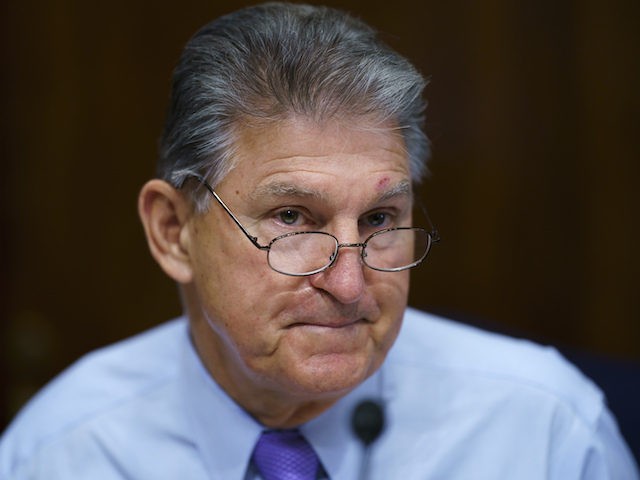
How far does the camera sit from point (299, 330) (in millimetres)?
1342

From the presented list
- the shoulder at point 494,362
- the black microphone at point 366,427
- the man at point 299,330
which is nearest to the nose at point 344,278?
the man at point 299,330

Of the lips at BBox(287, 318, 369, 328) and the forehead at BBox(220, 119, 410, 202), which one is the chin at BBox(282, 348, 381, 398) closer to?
the lips at BBox(287, 318, 369, 328)

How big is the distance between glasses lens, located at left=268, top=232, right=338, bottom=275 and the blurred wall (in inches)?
56.4

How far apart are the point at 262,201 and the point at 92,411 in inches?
23.9

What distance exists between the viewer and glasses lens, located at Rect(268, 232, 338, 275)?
133cm

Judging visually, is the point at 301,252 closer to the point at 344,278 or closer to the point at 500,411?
the point at 344,278

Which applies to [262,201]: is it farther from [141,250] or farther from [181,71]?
[141,250]

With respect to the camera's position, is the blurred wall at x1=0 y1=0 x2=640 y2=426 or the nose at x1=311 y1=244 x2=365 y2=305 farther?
the blurred wall at x1=0 y1=0 x2=640 y2=426

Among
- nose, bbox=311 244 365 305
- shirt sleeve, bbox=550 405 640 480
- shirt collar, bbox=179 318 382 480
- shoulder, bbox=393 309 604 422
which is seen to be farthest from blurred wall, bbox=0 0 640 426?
nose, bbox=311 244 365 305

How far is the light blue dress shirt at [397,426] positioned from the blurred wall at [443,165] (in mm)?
1142

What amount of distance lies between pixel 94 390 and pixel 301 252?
626 mm

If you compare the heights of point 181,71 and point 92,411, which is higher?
point 181,71

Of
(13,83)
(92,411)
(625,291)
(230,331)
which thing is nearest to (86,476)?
(92,411)

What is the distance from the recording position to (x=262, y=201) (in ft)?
4.37
